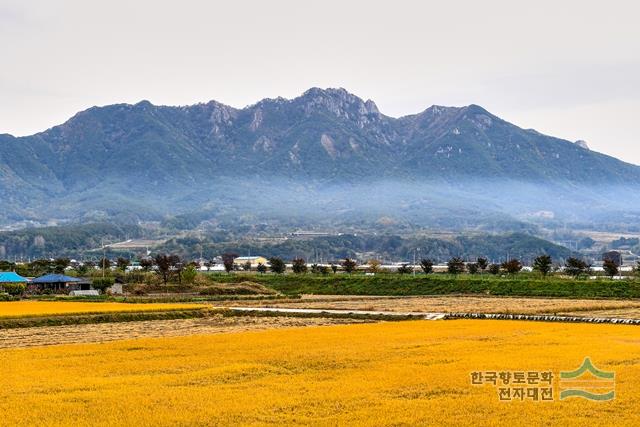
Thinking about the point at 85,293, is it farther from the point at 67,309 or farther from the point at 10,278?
the point at 67,309

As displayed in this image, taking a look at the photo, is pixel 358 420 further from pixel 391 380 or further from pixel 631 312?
pixel 631 312

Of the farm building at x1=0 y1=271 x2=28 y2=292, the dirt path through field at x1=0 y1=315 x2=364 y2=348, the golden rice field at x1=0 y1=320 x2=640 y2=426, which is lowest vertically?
the dirt path through field at x1=0 y1=315 x2=364 y2=348

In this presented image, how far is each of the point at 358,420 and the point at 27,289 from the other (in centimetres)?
6337

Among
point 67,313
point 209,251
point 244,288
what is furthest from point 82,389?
Answer: point 209,251

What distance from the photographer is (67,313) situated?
46.4 metres

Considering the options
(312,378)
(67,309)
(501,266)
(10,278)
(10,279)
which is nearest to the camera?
(312,378)

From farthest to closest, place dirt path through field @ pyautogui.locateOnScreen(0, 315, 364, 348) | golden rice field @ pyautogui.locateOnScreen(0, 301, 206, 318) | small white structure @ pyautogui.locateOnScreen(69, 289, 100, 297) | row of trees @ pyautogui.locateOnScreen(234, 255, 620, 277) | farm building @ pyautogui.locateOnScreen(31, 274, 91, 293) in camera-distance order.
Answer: row of trees @ pyautogui.locateOnScreen(234, 255, 620, 277)
farm building @ pyautogui.locateOnScreen(31, 274, 91, 293)
small white structure @ pyautogui.locateOnScreen(69, 289, 100, 297)
golden rice field @ pyautogui.locateOnScreen(0, 301, 206, 318)
dirt path through field @ pyautogui.locateOnScreen(0, 315, 364, 348)

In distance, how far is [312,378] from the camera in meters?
23.7

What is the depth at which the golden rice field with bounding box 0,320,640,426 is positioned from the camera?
61.7 ft

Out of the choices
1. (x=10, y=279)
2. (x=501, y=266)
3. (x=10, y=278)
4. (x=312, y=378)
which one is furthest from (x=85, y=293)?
(x=312, y=378)

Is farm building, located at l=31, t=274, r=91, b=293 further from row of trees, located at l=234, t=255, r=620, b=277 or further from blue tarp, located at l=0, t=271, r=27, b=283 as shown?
row of trees, located at l=234, t=255, r=620, b=277

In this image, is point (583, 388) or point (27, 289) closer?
point (583, 388)

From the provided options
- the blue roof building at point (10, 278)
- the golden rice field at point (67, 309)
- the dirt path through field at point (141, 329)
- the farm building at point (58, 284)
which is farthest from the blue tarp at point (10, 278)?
the dirt path through field at point (141, 329)

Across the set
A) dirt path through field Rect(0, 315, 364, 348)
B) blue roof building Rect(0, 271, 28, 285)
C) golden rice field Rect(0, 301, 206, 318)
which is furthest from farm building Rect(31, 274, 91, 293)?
dirt path through field Rect(0, 315, 364, 348)
